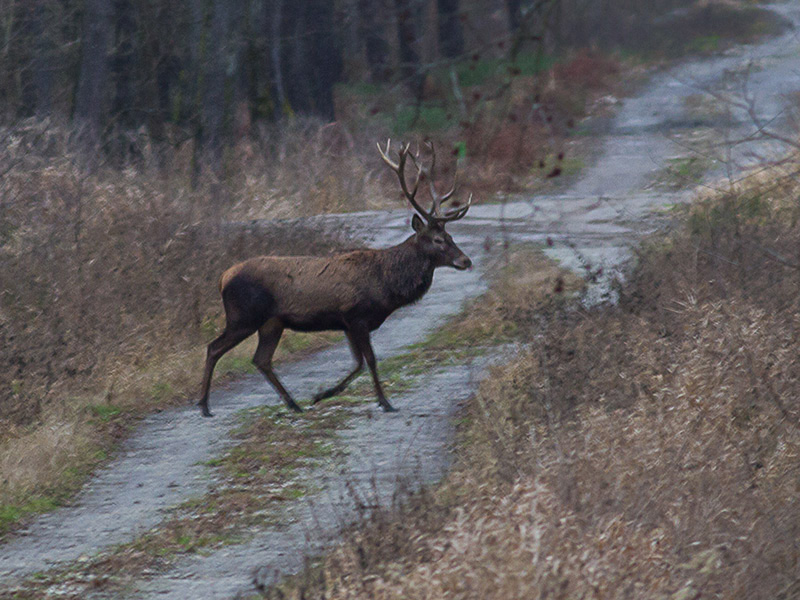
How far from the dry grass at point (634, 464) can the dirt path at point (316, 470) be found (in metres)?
0.52

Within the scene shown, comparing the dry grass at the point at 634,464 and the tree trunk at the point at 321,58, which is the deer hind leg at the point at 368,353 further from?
the tree trunk at the point at 321,58

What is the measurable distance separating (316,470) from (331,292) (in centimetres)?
199

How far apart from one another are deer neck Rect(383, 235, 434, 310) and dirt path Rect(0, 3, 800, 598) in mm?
686

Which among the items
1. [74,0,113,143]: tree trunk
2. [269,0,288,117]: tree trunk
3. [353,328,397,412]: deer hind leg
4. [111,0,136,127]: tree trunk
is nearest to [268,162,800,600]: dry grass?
[353,328,397,412]: deer hind leg

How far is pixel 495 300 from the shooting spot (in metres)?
15.2

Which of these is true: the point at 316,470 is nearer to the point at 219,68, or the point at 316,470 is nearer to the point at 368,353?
the point at 368,353

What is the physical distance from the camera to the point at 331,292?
11148mm

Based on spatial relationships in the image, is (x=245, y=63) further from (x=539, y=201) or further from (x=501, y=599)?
(x=501, y=599)

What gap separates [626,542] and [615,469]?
1252 mm

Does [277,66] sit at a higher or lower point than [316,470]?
higher

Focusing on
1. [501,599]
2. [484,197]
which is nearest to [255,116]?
[484,197]

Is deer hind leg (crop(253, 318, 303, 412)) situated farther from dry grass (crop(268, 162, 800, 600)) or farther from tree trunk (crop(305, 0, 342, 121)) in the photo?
tree trunk (crop(305, 0, 342, 121))

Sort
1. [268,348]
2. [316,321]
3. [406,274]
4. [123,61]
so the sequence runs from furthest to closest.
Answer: [123,61]
[268,348]
[406,274]
[316,321]

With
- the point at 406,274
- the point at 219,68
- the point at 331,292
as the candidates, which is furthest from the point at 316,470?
the point at 219,68
